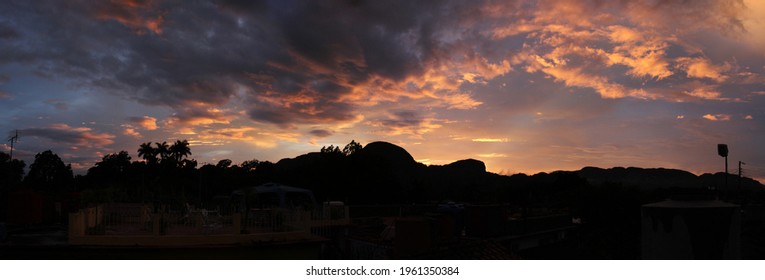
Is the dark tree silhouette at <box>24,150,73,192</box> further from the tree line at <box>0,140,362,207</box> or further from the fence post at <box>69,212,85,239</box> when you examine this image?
the fence post at <box>69,212,85,239</box>

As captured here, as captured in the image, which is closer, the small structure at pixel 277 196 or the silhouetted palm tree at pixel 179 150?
the small structure at pixel 277 196

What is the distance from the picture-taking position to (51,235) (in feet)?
48.1

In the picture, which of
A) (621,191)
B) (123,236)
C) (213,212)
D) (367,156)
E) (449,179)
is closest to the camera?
(123,236)

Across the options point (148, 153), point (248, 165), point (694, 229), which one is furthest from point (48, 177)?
point (148, 153)

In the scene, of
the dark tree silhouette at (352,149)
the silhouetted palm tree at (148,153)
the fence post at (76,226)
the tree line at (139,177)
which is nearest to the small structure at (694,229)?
the tree line at (139,177)

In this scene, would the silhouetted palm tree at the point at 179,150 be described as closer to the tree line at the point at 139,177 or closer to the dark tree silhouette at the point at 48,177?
the tree line at the point at 139,177

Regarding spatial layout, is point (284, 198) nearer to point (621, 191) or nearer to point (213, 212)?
point (213, 212)

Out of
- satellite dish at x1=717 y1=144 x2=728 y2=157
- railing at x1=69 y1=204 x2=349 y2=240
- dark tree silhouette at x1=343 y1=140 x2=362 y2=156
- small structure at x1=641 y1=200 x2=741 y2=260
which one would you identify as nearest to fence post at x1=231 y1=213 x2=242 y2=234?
railing at x1=69 y1=204 x2=349 y2=240

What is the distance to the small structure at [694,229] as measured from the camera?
4086 millimetres

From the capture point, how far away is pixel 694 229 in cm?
414

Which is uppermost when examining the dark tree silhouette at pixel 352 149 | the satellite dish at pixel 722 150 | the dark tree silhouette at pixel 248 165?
the dark tree silhouette at pixel 352 149

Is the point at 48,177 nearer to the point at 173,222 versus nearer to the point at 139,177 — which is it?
the point at 173,222
